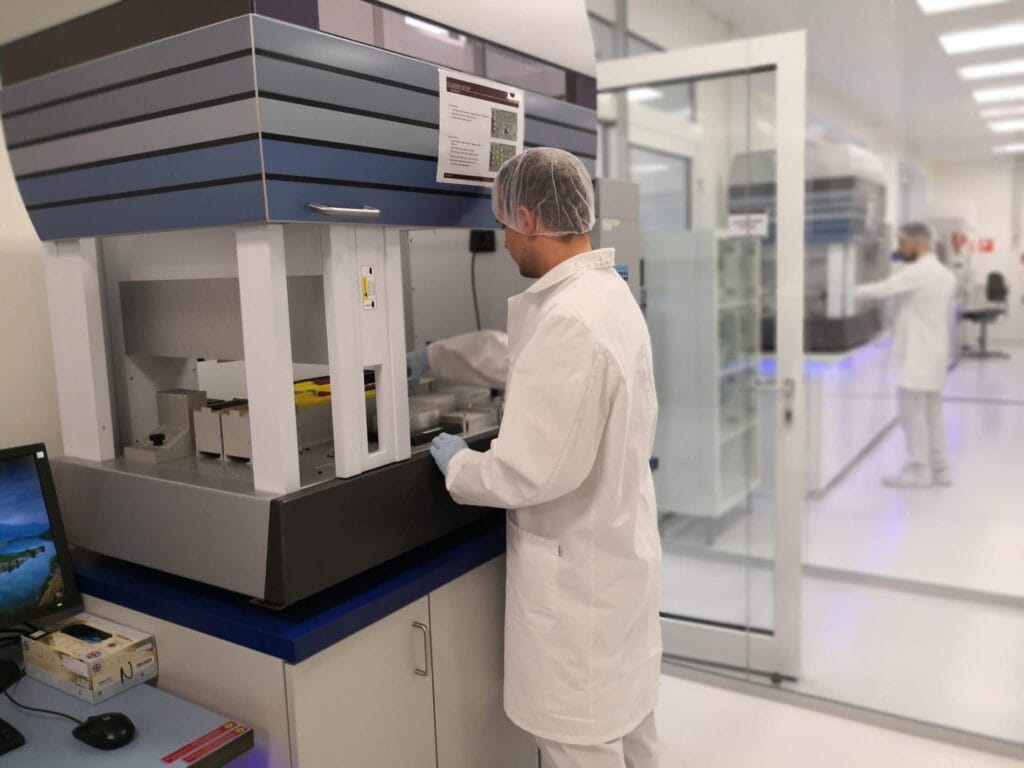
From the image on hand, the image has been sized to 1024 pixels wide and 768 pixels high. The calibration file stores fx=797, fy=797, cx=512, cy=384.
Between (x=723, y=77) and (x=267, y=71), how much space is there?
2183 mm

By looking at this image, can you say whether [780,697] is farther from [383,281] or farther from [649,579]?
[383,281]

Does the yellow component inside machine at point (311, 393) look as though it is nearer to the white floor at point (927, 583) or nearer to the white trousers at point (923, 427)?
the white floor at point (927, 583)

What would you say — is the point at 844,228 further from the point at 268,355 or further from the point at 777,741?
the point at 268,355

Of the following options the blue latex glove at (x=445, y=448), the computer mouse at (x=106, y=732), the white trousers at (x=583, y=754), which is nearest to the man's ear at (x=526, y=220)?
the blue latex glove at (x=445, y=448)

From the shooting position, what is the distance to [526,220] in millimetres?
1684

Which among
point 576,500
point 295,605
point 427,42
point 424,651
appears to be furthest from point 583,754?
point 427,42

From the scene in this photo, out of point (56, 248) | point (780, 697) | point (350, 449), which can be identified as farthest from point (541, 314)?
point (780, 697)

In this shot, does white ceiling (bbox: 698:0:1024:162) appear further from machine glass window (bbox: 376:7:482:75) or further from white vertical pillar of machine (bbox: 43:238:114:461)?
white vertical pillar of machine (bbox: 43:238:114:461)

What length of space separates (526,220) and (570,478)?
55cm

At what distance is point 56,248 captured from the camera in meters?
1.76

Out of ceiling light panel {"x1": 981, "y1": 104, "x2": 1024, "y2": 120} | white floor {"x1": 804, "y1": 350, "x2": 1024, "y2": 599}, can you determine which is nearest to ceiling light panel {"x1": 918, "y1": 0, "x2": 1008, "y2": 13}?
ceiling light panel {"x1": 981, "y1": 104, "x2": 1024, "y2": 120}

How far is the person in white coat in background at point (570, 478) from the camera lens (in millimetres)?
1551

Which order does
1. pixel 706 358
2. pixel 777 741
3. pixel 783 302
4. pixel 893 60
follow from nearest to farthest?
pixel 777 741 → pixel 783 302 → pixel 893 60 → pixel 706 358

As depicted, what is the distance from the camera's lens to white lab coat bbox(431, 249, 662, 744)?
155cm
